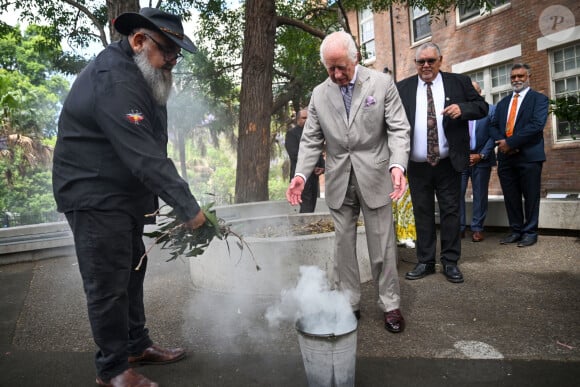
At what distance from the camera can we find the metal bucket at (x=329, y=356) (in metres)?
2.42

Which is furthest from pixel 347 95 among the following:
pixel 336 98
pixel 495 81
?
pixel 495 81

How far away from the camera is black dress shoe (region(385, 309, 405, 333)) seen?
11.9ft

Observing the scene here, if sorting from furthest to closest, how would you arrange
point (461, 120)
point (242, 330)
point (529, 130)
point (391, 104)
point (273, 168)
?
point (273, 168), point (529, 130), point (461, 120), point (242, 330), point (391, 104)

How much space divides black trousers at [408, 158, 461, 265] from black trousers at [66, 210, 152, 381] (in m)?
3.06

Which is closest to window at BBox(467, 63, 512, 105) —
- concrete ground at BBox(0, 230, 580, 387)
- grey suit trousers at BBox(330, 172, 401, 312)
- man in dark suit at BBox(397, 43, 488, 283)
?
concrete ground at BBox(0, 230, 580, 387)

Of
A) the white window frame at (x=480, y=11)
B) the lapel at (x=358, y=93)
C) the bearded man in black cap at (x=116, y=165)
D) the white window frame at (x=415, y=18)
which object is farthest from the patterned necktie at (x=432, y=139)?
the white window frame at (x=415, y=18)

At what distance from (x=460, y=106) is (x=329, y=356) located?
3.07 metres

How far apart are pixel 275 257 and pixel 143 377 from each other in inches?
82.0

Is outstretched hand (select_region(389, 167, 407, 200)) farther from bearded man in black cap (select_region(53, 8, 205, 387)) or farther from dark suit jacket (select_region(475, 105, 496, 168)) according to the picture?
dark suit jacket (select_region(475, 105, 496, 168))

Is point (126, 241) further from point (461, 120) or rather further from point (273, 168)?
point (273, 168)

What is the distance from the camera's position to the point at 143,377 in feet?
9.40

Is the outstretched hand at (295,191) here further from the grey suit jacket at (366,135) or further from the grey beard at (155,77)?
the grey beard at (155,77)

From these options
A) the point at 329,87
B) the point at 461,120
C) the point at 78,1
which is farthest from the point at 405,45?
the point at 329,87

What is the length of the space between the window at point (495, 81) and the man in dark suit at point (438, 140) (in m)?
10.6
